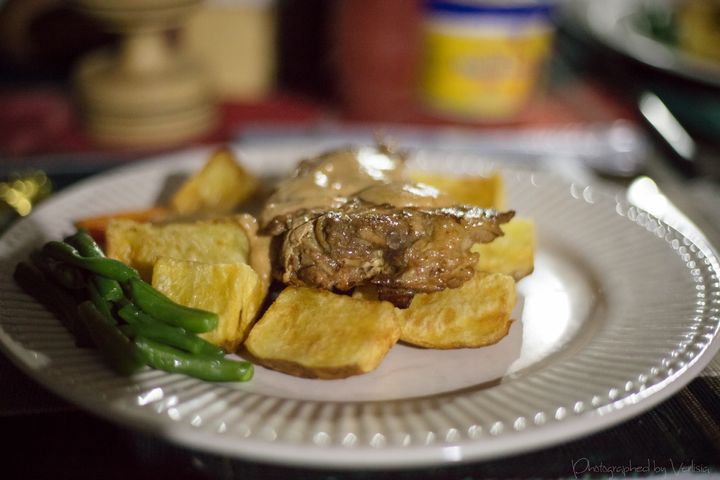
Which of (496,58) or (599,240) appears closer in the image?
(599,240)

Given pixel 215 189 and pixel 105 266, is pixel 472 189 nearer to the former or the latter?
pixel 215 189

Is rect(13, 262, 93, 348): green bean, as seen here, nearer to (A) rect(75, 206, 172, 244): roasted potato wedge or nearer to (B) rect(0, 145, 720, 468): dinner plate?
(B) rect(0, 145, 720, 468): dinner plate

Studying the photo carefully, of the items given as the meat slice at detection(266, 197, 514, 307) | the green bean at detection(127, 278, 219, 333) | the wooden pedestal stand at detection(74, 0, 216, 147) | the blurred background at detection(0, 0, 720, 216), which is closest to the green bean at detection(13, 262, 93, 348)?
the green bean at detection(127, 278, 219, 333)

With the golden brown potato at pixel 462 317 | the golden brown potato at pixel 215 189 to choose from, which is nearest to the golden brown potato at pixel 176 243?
the golden brown potato at pixel 215 189

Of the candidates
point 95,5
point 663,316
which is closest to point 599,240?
point 663,316

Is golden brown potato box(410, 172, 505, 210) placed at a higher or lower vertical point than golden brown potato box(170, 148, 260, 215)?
higher

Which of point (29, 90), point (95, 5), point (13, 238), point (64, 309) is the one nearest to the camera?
point (64, 309)

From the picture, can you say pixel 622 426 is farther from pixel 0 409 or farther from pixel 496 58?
pixel 496 58
